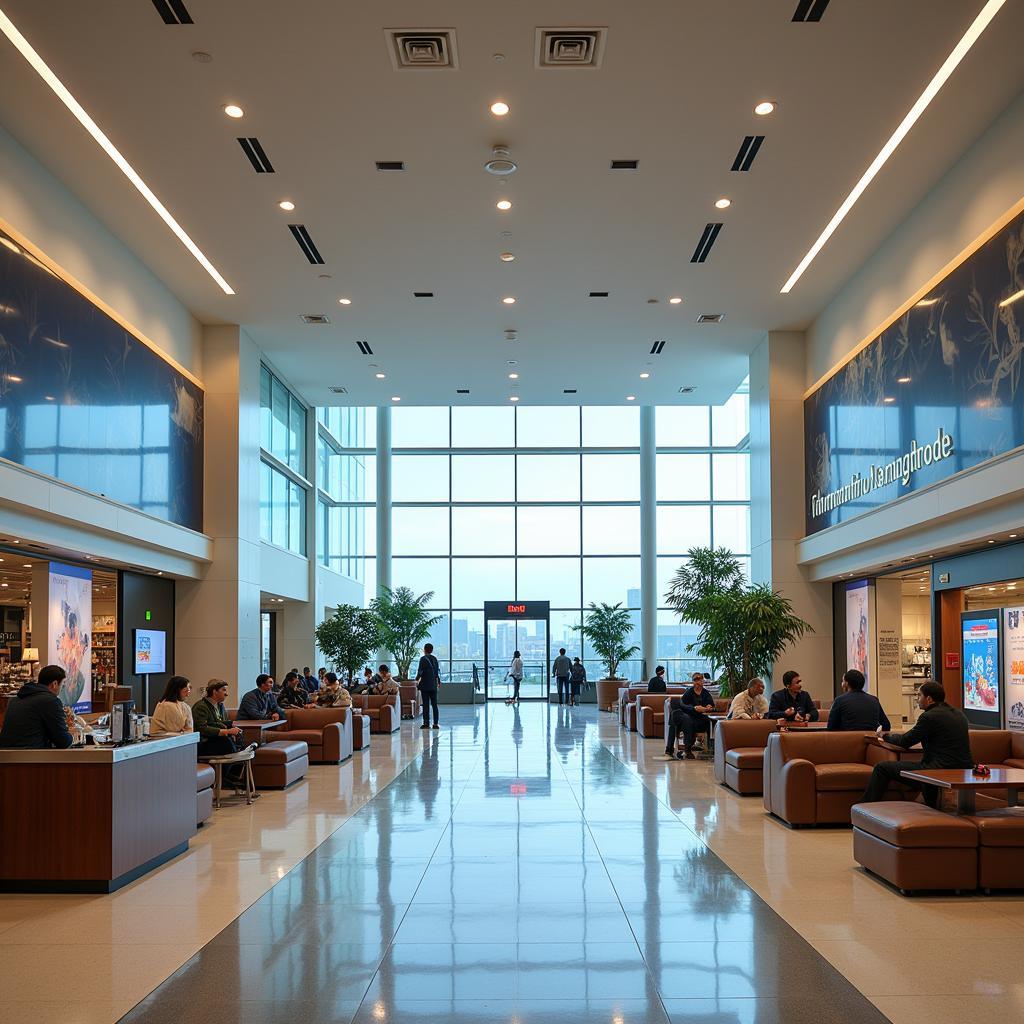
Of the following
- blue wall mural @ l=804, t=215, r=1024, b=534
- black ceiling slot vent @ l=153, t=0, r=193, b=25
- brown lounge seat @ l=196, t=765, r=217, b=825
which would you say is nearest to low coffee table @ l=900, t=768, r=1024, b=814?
blue wall mural @ l=804, t=215, r=1024, b=534

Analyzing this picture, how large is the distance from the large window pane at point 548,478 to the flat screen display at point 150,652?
51.8 feet

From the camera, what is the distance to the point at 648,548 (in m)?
29.8

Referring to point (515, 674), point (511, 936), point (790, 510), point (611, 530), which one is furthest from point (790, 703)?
point (611, 530)

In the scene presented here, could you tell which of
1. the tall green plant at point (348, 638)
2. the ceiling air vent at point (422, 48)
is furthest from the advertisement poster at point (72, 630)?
the tall green plant at point (348, 638)

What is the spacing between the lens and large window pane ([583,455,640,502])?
3112 centimetres

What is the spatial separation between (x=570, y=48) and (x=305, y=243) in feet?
19.6

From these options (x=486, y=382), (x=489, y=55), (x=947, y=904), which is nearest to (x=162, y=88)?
(x=489, y=55)

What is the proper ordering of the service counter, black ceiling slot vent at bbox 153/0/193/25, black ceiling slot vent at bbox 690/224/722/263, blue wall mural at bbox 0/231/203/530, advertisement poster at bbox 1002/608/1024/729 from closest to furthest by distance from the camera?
the service counter
black ceiling slot vent at bbox 153/0/193/25
blue wall mural at bbox 0/231/203/530
advertisement poster at bbox 1002/608/1024/729
black ceiling slot vent at bbox 690/224/722/263

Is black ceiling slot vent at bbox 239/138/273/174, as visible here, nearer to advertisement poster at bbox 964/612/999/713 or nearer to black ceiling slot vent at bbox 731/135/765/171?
black ceiling slot vent at bbox 731/135/765/171

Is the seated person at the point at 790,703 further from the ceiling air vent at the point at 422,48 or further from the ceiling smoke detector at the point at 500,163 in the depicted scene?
the ceiling air vent at the point at 422,48

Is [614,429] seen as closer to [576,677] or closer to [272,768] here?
[576,677]

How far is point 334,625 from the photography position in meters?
24.3

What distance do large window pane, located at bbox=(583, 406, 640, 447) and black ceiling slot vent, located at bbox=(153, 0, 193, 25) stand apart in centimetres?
2289

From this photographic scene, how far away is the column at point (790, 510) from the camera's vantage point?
18.7 m
